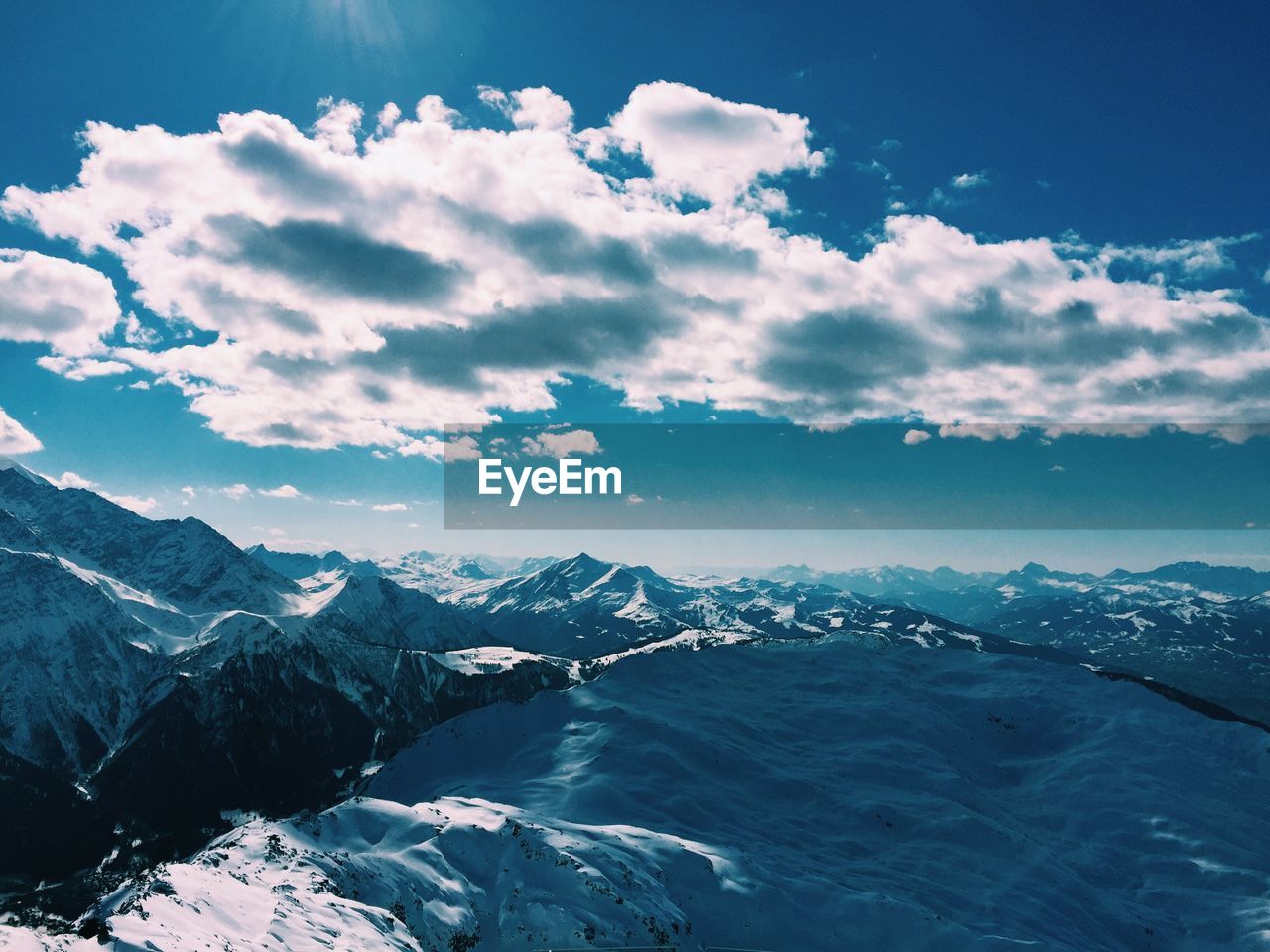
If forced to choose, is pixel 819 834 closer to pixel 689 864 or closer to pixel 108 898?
pixel 689 864

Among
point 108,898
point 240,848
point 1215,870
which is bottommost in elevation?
point 1215,870

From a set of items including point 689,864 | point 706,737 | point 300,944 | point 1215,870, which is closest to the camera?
point 300,944

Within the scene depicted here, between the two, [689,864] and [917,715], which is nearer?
[689,864]

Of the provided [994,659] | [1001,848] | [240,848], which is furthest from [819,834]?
[994,659]

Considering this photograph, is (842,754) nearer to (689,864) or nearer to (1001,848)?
(1001,848)

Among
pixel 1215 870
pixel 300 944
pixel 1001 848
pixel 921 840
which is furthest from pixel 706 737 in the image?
pixel 300 944

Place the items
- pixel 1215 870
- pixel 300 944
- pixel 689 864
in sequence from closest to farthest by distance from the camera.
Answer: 1. pixel 300 944
2. pixel 689 864
3. pixel 1215 870

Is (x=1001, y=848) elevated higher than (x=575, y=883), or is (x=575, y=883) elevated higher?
(x=575, y=883)
